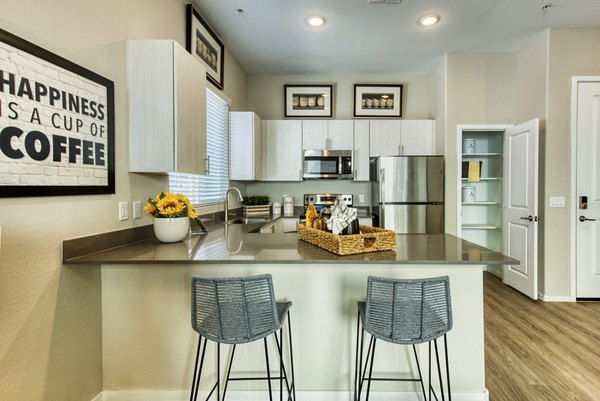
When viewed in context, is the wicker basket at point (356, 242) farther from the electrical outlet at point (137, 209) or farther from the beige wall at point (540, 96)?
the beige wall at point (540, 96)

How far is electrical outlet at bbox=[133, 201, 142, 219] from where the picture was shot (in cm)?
194

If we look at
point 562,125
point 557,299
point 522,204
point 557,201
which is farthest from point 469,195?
point 557,299

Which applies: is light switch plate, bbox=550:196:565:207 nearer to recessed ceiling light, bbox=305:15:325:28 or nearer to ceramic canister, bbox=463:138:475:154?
ceramic canister, bbox=463:138:475:154

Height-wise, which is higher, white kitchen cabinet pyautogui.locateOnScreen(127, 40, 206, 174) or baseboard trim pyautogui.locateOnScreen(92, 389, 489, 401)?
white kitchen cabinet pyautogui.locateOnScreen(127, 40, 206, 174)

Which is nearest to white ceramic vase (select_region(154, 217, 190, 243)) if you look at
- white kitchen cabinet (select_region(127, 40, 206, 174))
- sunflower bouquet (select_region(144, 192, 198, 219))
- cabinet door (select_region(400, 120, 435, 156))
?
sunflower bouquet (select_region(144, 192, 198, 219))

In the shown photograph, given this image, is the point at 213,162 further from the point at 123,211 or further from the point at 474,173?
the point at 474,173

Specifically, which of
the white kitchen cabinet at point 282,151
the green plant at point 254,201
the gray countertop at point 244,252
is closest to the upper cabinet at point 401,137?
the white kitchen cabinet at point 282,151

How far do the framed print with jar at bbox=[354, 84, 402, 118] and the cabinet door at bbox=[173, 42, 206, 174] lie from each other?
276cm

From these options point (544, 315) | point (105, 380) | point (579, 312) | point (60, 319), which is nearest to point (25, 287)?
point (60, 319)

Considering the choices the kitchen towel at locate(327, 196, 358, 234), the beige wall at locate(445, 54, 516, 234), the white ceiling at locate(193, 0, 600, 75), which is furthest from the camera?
the beige wall at locate(445, 54, 516, 234)

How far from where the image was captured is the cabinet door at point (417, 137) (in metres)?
4.20

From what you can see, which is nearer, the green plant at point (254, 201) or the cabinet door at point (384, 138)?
the green plant at point (254, 201)

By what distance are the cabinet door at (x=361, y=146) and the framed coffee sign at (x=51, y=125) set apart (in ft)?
10.1

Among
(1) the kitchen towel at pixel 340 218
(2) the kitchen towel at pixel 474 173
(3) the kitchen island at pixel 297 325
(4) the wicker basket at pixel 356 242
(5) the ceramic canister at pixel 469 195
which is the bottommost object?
(3) the kitchen island at pixel 297 325
